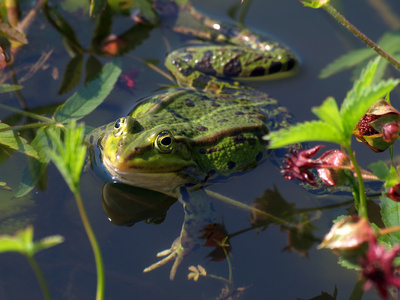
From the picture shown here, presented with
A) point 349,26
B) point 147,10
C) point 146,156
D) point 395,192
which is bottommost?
point 146,156

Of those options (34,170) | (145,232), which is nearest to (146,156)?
(145,232)

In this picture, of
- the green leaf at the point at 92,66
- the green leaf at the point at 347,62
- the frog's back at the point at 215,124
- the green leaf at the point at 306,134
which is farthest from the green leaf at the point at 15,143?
the green leaf at the point at 347,62

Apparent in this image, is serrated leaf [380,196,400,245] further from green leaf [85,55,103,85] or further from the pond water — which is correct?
green leaf [85,55,103,85]

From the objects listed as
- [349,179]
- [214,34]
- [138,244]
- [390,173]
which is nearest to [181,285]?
[138,244]

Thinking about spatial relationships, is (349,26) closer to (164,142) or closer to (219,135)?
(219,135)

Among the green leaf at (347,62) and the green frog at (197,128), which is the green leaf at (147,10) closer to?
the green frog at (197,128)

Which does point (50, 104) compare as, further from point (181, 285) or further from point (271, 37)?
point (271, 37)
